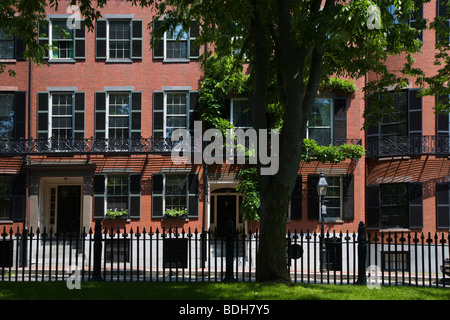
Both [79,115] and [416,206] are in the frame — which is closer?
[416,206]

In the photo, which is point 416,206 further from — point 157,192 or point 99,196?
point 99,196

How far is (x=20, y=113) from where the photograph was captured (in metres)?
24.4

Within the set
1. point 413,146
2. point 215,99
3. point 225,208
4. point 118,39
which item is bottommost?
point 225,208

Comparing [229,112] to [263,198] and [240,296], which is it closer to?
[263,198]

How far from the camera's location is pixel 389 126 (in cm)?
2391

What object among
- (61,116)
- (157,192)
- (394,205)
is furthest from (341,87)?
(61,116)

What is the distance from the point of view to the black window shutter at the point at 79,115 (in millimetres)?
24375

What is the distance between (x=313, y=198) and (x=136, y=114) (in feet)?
27.3

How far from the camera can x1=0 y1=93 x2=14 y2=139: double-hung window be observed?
80.3ft

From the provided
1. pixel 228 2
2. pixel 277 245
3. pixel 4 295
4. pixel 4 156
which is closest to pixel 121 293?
pixel 4 295

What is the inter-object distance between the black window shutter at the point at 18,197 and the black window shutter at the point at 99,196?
296 centimetres

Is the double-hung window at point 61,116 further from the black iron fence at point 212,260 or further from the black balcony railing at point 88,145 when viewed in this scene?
the black iron fence at point 212,260

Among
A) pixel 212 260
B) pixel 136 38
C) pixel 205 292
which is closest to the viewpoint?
pixel 205 292

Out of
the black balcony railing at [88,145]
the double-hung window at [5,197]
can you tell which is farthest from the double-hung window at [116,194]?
the double-hung window at [5,197]
